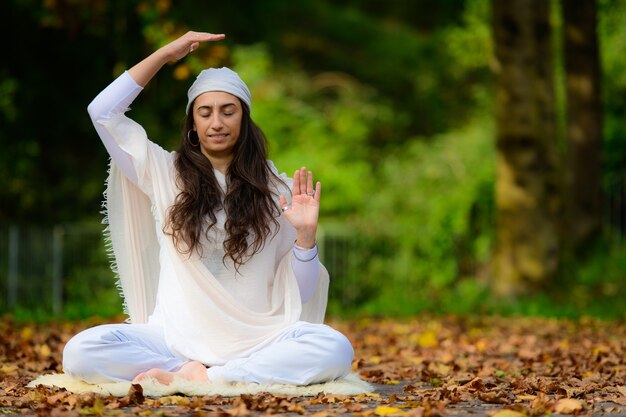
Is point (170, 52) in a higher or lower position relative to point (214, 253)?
higher

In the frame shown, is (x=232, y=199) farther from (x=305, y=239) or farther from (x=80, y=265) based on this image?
(x=80, y=265)

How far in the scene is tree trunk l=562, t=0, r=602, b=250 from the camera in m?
16.9

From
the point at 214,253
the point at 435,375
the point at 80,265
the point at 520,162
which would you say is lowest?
the point at 435,375

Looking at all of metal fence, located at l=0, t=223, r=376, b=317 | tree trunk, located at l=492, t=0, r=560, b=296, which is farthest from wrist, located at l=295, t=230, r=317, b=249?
metal fence, located at l=0, t=223, r=376, b=317

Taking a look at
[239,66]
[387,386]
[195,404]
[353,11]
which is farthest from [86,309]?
[353,11]

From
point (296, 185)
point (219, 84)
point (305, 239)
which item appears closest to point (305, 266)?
point (305, 239)

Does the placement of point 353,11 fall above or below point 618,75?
above

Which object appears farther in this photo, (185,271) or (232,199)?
(232,199)

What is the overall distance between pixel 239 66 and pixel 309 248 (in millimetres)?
16155

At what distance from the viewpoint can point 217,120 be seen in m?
5.77

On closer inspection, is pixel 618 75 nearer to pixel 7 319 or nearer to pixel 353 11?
pixel 353 11

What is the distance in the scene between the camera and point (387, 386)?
627cm

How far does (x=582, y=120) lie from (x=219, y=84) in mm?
12268

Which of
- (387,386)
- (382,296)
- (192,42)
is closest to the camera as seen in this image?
(192,42)
